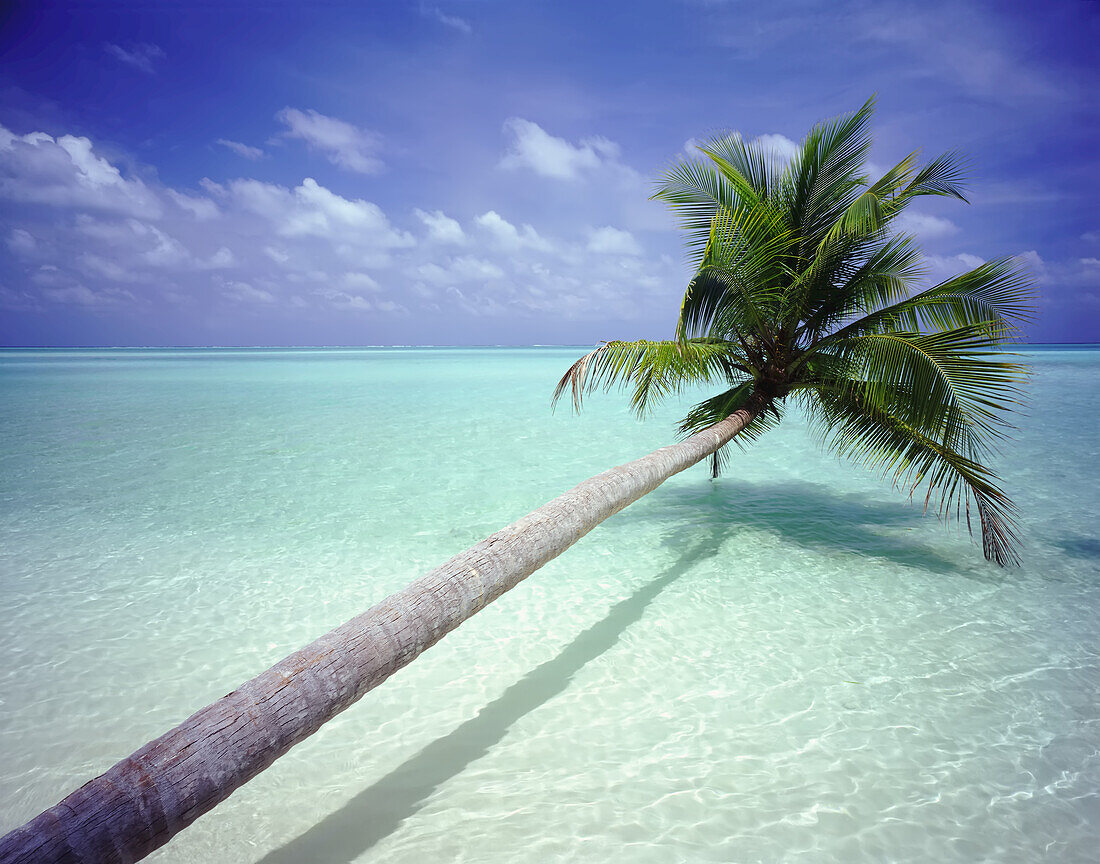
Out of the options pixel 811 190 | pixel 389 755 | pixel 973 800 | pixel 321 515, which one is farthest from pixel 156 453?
pixel 973 800

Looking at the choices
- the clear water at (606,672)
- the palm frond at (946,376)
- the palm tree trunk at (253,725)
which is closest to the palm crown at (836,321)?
the palm frond at (946,376)

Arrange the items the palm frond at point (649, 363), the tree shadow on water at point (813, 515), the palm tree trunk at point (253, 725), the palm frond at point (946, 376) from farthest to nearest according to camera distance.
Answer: the tree shadow on water at point (813, 515)
the palm frond at point (649, 363)
the palm frond at point (946, 376)
the palm tree trunk at point (253, 725)

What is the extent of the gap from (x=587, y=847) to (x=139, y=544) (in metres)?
5.67

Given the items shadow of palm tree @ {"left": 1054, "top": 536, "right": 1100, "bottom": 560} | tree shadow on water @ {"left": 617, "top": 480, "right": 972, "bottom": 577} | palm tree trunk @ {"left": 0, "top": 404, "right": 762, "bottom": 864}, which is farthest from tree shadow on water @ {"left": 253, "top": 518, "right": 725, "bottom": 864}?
shadow of palm tree @ {"left": 1054, "top": 536, "right": 1100, "bottom": 560}

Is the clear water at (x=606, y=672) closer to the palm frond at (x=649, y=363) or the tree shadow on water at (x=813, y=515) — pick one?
the tree shadow on water at (x=813, y=515)

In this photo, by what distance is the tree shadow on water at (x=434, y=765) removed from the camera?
101 inches

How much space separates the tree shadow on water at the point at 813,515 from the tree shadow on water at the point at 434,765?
9.66 ft

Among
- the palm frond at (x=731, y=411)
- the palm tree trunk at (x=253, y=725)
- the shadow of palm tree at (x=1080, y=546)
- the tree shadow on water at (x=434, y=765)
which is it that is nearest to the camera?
the palm tree trunk at (x=253, y=725)

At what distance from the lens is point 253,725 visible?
180 centimetres

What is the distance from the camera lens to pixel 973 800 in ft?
9.23

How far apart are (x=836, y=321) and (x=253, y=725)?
6548 millimetres

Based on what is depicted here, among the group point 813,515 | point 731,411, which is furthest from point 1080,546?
point 731,411

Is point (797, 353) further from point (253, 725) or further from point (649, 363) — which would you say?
point (253, 725)

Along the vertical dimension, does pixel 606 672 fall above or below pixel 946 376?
below
